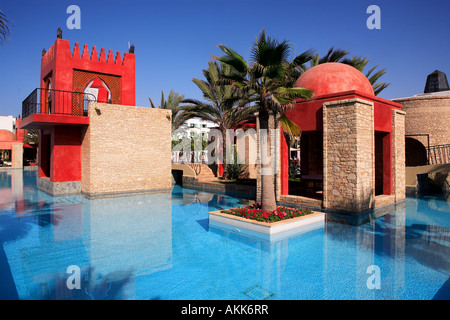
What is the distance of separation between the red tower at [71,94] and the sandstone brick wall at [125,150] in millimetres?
830

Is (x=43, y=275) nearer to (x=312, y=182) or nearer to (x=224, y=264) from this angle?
(x=224, y=264)

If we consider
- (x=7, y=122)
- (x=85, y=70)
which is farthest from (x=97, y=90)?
(x=7, y=122)

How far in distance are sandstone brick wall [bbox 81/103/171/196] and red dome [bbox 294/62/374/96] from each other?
9.21 m

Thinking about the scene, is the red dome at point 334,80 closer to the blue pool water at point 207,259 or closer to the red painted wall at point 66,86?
the blue pool water at point 207,259

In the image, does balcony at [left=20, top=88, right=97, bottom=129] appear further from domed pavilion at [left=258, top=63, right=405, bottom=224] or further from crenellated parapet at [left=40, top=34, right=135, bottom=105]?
domed pavilion at [left=258, top=63, right=405, bottom=224]

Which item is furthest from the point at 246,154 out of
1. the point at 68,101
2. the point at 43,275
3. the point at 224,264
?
the point at 43,275

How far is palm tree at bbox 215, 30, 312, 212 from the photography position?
873cm

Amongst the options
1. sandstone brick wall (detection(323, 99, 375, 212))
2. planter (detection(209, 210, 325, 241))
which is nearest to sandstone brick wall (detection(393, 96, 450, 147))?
sandstone brick wall (detection(323, 99, 375, 212))

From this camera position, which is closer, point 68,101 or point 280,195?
point 280,195

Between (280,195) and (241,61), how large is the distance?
6.32 m

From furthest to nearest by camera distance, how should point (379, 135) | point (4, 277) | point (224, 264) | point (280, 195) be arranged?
point (379, 135) → point (280, 195) → point (224, 264) → point (4, 277)
